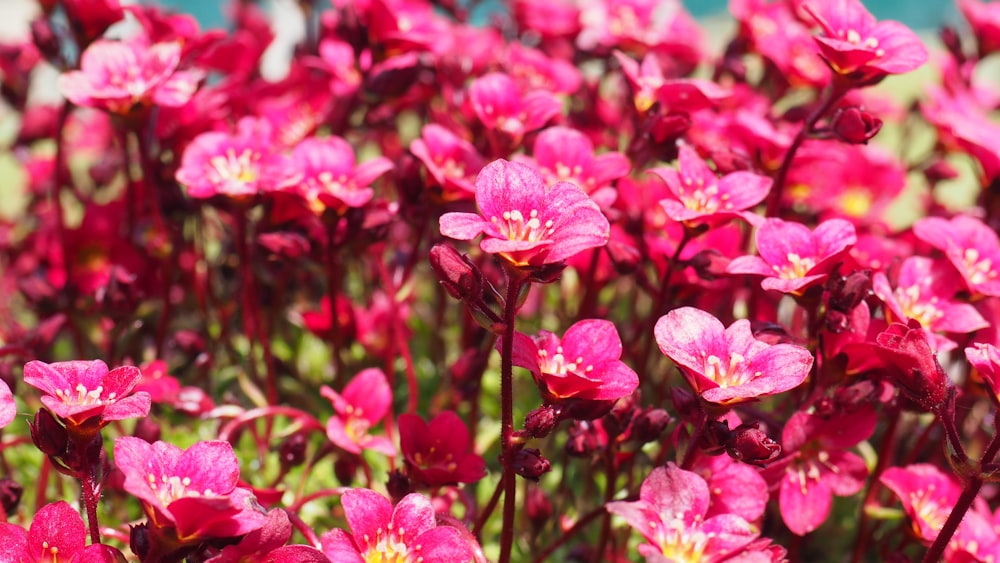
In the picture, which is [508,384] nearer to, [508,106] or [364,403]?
[364,403]

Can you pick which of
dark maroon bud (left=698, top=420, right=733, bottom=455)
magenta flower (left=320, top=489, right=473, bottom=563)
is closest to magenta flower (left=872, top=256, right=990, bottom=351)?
dark maroon bud (left=698, top=420, right=733, bottom=455)

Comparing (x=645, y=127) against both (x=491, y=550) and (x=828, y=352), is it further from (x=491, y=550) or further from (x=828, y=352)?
(x=491, y=550)

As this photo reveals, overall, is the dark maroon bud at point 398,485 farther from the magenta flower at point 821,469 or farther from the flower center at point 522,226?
the magenta flower at point 821,469

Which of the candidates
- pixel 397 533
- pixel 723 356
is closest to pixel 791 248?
pixel 723 356

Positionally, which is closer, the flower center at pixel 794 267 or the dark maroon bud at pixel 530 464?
the dark maroon bud at pixel 530 464

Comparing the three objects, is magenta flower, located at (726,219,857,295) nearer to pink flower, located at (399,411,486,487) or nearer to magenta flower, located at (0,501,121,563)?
pink flower, located at (399,411,486,487)

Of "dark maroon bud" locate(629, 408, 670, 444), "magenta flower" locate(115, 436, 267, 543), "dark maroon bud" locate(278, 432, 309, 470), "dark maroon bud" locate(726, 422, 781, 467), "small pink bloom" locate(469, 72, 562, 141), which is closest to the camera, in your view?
"magenta flower" locate(115, 436, 267, 543)

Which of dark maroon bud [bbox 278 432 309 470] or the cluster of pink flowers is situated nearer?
the cluster of pink flowers

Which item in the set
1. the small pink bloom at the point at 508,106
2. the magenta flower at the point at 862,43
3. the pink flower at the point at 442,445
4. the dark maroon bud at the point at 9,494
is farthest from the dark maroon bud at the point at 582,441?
the dark maroon bud at the point at 9,494
